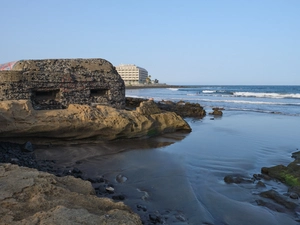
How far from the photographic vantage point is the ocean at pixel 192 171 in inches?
176

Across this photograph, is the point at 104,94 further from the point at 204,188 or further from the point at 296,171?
the point at 296,171

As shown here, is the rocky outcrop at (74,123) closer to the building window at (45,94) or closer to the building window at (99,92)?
the building window at (45,94)

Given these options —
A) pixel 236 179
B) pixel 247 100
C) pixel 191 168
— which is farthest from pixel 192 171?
pixel 247 100

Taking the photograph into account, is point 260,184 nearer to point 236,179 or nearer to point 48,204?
point 236,179

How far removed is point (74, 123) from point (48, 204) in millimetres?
5339

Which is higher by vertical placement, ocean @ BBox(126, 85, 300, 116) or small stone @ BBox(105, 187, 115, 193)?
ocean @ BBox(126, 85, 300, 116)

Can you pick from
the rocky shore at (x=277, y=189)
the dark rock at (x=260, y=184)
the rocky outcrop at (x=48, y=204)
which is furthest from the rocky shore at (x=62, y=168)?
the dark rock at (x=260, y=184)

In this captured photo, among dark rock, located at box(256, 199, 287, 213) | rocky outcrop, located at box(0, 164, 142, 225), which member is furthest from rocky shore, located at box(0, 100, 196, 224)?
dark rock, located at box(256, 199, 287, 213)

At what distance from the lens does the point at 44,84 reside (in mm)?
9234

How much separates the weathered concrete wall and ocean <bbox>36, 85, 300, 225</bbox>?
6.69 ft

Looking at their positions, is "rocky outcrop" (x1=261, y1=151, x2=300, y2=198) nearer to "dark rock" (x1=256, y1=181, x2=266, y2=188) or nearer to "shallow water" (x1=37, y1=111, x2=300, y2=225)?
"shallow water" (x1=37, y1=111, x2=300, y2=225)

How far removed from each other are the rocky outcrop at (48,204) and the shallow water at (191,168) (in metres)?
1.08

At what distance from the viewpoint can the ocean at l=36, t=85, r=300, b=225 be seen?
447 cm

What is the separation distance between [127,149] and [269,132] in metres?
6.78
